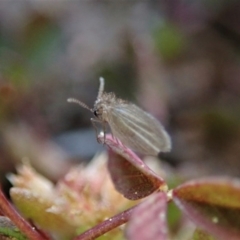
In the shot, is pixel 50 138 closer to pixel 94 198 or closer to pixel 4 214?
pixel 94 198

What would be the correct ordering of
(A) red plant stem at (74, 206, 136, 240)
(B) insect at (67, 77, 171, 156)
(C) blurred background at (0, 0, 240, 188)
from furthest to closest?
(C) blurred background at (0, 0, 240, 188) < (B) insect at (67, 77, 171, 156) < (A) red plant stem at (74, 206, 136, 240)

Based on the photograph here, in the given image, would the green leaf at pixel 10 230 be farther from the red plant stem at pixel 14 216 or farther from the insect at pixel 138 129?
the insect at pixel 138 129

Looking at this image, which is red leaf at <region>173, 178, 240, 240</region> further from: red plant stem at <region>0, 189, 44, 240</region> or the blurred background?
the blurred background

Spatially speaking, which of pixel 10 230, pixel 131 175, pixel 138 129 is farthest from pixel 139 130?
pixel 10 230

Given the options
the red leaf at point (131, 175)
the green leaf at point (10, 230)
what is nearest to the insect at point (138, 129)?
the red leaf at point (131, 175)

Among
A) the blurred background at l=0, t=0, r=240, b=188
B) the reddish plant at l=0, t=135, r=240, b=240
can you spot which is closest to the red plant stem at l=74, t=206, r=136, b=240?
the reddish plant at l=0, t=135, r=240, b=240

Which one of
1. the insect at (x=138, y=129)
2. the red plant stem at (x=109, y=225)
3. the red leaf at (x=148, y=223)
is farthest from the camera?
the insect at (x=138, y=129)

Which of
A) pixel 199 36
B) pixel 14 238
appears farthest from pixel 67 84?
pixel 14 238
